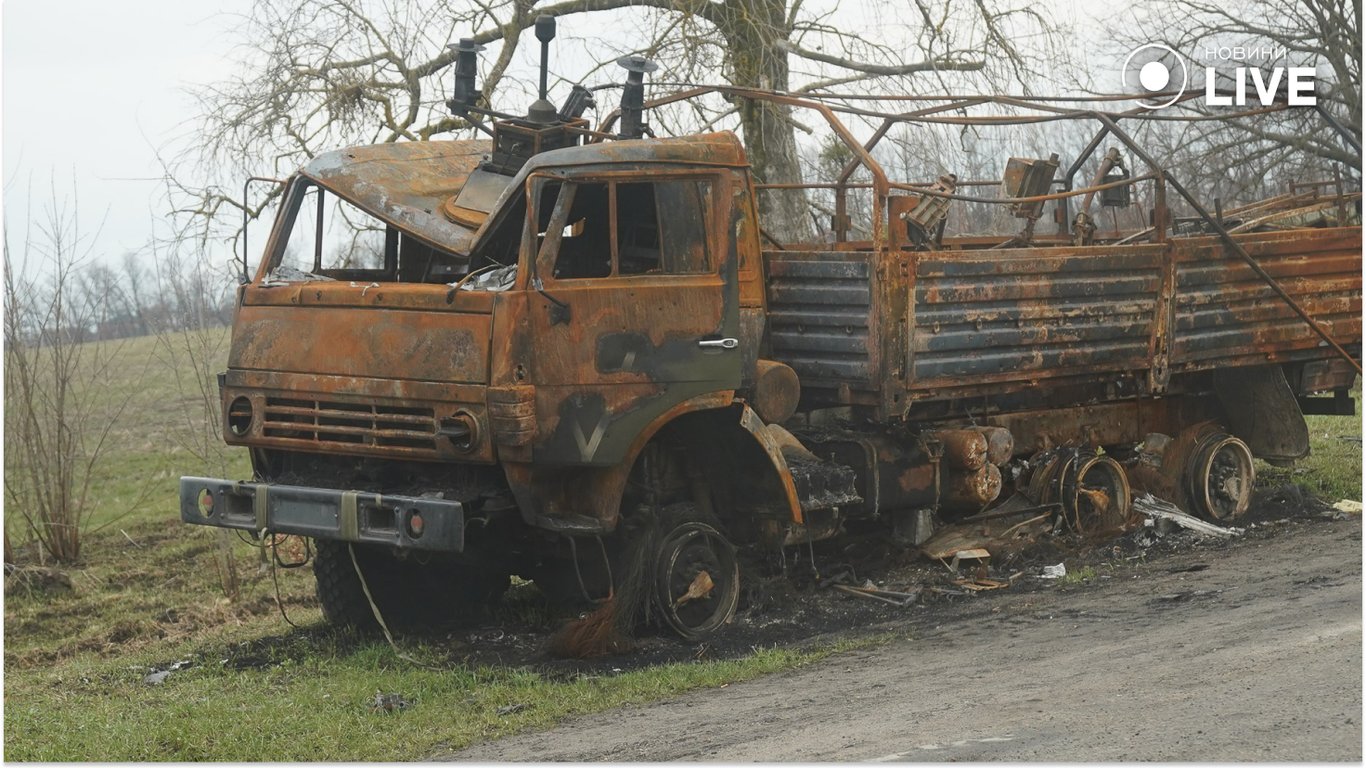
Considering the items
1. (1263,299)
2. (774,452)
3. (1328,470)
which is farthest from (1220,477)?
(774,452)

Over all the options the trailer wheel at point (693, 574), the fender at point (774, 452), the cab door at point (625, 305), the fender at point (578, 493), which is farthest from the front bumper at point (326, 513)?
the fender at point (774, 452)

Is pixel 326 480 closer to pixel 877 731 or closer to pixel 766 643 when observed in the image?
pixel 766 643

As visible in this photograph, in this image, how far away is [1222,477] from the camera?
1199cm

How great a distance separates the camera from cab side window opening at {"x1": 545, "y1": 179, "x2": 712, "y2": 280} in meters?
8.30

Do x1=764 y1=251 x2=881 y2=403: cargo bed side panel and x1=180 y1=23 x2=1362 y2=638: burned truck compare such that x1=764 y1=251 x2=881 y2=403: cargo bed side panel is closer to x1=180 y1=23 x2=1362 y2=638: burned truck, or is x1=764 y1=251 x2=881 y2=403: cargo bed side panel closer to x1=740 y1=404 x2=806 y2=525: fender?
x1=180 y1=23 x2=1362 y2=638: burned truck

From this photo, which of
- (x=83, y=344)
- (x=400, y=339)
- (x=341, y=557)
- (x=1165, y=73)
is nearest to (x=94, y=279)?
(x=83, y=344)

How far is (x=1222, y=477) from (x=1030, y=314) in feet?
9.20

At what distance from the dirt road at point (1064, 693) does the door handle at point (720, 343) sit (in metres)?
1.68

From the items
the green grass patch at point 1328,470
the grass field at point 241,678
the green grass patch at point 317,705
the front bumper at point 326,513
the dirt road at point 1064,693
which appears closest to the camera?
the dirt road at point 1064,693

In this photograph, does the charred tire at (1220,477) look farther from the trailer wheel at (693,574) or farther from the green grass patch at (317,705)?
the green grass patch at (317,705)

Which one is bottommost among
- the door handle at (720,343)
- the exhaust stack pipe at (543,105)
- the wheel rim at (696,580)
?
the wheel rim at (696,580)

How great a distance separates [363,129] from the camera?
1423cm

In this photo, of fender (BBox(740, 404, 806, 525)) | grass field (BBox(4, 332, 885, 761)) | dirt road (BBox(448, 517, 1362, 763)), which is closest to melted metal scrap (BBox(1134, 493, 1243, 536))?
dirt road (BBox(448, 517, 1362, 763))

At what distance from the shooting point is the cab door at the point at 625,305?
7.91m
